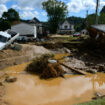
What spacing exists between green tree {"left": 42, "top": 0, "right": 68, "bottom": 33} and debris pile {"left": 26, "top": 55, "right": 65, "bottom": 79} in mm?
28316

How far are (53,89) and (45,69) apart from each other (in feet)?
7.50

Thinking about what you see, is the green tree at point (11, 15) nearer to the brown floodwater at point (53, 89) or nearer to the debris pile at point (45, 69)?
the debris pile at point (45, 69)

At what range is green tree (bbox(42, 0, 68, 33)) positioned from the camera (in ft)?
122

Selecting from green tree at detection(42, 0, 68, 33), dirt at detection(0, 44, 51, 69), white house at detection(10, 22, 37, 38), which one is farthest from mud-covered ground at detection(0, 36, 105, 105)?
green tree at detection(42, 0, 68, 33)

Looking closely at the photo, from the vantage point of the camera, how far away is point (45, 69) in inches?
402

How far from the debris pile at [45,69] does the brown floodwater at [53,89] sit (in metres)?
0.47

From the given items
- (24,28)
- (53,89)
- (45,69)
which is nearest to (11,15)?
(24,28)

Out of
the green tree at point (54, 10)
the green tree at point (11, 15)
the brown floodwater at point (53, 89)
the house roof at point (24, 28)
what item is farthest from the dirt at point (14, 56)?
the green tree at point (11, 15)

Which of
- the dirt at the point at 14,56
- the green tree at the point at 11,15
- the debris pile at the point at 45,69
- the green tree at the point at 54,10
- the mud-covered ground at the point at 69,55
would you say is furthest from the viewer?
the green tree at the point at 11,15

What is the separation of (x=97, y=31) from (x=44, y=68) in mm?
10283

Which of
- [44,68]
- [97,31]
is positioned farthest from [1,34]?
[97,31]

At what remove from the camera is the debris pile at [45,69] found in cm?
997

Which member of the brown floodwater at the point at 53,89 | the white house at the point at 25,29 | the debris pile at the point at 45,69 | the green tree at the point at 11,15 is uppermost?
the green tree at the point at 11,15

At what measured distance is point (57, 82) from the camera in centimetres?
921
